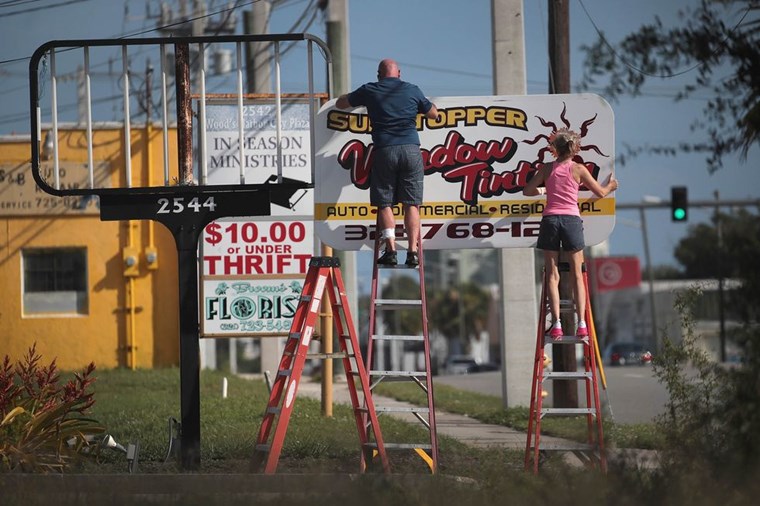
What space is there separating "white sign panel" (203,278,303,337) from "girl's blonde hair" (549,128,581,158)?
16.8 ft

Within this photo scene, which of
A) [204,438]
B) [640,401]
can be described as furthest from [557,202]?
[640,401]

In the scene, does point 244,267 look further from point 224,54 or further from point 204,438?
point 224,54

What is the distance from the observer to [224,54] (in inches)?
1213

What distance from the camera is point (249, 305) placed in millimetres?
14328

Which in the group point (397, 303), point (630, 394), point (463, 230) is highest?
point (463, 230)

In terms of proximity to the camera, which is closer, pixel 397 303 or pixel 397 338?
pixel 397 338

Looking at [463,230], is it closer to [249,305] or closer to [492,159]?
[492,159]

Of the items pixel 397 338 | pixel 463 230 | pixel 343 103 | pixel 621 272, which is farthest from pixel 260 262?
pixel 621 272

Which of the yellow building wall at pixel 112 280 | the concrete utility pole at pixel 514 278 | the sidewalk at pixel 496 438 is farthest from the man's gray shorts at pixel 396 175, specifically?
the yellow building wall at pixel 112 280

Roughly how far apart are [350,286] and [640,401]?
7541mm

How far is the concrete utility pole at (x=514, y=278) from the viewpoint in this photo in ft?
52.0

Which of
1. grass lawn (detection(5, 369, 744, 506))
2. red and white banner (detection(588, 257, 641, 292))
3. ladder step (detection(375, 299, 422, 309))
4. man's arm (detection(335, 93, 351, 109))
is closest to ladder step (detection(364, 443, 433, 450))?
grass lawn (detection(5, 369, 744, 506))

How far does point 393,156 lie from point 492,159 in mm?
1592

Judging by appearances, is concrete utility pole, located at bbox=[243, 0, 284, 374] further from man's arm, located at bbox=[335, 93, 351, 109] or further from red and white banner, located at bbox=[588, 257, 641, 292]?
red and white banner, located at bbox=[588, 257, 641, 292]
